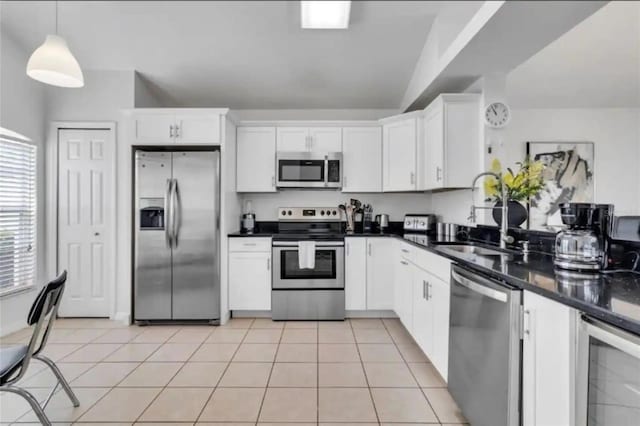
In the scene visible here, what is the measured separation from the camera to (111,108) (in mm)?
3646

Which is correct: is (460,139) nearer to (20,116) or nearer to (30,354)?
(30,354)

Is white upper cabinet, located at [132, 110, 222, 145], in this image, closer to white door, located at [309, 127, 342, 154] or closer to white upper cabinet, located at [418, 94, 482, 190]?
white door, located at [309, 127, 342, 154]

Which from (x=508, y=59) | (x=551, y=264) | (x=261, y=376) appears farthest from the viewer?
(x=508, y=59)

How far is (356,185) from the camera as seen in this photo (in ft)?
13.2

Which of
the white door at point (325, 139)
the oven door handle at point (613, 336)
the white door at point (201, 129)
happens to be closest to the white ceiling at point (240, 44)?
the white door at point (325, 139)

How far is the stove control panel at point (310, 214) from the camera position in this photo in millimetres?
4250

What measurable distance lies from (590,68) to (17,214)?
17.7 ft

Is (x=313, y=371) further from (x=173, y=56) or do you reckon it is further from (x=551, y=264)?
(x=173, y=56)

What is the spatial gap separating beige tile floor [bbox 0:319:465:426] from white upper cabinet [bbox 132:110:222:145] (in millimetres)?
1895

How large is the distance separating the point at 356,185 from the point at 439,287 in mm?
1954

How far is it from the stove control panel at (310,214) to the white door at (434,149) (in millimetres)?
1192

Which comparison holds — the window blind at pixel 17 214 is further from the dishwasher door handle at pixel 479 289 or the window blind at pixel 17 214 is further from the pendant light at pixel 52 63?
the dishwasher door handle at pixel 479 289

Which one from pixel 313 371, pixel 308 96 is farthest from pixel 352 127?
pixel 313 371

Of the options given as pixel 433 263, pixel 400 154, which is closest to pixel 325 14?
pixel 400 154
